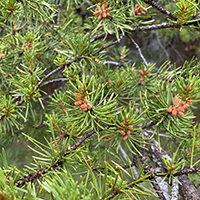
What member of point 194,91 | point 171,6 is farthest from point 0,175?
point 171,6

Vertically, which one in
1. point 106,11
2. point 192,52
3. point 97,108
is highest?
point 106,11

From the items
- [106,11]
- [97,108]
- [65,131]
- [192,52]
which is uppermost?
[106,11]

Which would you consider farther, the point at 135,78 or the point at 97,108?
the point at 135,78

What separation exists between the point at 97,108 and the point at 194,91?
0.22 metres

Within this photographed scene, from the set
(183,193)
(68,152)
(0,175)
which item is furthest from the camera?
(183,193)

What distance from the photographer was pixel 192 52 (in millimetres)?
2145

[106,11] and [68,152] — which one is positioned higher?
[106,11]

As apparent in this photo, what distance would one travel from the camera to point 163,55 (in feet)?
6.19

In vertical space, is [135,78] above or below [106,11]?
below

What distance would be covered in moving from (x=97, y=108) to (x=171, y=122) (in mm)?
182

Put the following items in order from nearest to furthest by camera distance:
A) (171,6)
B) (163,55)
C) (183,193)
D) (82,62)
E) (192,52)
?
(183,193), (82,62), (171,6), (163,55), (192,52)

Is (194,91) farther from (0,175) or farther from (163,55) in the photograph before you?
(163,55)

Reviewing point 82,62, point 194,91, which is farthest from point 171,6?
point 194,91

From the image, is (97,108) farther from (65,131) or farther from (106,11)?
(106,11)
